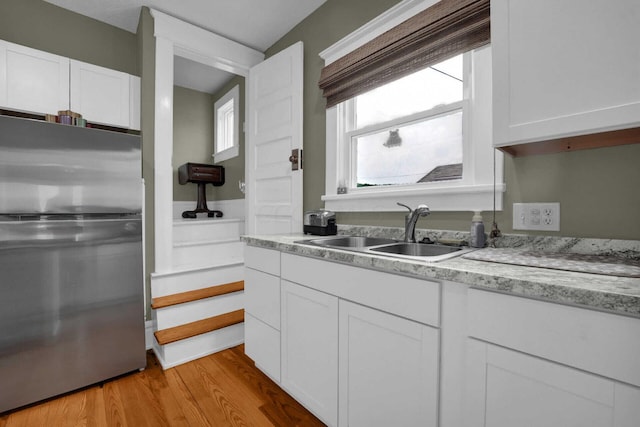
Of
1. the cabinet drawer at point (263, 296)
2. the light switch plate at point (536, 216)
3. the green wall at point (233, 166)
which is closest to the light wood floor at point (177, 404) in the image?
the cabinet drawer at point (263, 296)

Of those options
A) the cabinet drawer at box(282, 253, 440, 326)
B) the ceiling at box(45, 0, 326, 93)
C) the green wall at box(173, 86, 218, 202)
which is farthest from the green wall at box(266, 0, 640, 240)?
the green wall at box(173, 86, 218, 202)

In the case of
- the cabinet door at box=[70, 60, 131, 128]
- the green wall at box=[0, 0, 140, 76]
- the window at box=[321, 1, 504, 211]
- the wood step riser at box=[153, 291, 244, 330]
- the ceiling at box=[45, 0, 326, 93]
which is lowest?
the wood step riser at box=[153, 291, 244, 330]

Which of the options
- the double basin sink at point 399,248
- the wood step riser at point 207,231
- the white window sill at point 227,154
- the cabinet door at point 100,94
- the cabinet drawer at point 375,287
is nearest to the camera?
the cabinet drawer at point 375,287

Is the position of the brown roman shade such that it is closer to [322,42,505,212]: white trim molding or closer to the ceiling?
[322,42,505,212]: white trim molding

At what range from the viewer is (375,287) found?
42.9 inches

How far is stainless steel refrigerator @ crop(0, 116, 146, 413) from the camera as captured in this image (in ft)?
5.12

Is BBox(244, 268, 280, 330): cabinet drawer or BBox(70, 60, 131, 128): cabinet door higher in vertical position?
BBox(70, 60, 131, 128): cabinet door

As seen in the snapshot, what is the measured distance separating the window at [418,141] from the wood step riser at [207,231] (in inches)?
54.1

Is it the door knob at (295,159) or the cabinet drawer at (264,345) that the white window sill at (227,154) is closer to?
the door knob at (295,159)

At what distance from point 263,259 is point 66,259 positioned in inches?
46.0

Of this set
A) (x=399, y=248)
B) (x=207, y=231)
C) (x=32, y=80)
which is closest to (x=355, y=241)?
(x=399, y=248)

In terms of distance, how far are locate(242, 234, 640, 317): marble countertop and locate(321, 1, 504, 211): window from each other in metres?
0.52

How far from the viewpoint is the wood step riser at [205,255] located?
2.49 meters

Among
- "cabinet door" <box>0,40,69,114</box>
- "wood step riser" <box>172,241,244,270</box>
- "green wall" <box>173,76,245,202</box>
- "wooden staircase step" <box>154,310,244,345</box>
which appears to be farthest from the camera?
"green wall" <box>173,76,245,202</box>
